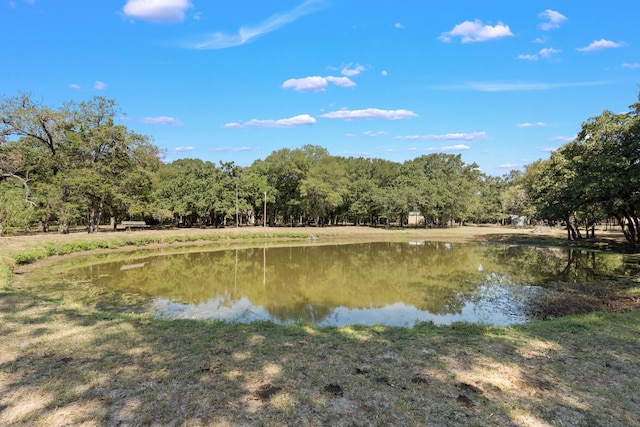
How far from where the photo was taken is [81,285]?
13.2 m

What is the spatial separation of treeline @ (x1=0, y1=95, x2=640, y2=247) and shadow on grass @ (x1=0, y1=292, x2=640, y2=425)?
1810 cm

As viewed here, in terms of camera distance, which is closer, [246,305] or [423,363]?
[423,363]

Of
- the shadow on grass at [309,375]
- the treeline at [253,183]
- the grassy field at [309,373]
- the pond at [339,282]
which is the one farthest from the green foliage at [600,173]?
the shadow on grass at [309,375]

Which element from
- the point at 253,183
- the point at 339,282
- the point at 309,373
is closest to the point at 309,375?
the point at 309,373

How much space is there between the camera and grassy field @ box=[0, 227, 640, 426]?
3709 millimetres

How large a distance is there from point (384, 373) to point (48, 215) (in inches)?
1262

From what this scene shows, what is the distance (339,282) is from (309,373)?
1089 centimetres

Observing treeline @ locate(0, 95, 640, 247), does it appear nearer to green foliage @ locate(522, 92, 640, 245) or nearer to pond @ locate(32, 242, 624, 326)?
green foliage @ locate(522, 92, 640, 245)

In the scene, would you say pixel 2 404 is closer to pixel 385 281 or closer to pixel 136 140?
pixel 385 281

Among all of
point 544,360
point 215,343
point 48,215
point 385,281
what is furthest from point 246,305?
point 48,215

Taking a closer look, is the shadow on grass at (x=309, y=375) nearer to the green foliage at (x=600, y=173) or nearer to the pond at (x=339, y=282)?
the pond at (x=339, y=282)

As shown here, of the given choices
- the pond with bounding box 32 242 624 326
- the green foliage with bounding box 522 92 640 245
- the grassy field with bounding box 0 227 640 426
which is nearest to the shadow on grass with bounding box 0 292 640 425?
the grassy field with bounding box 0 227 640 426

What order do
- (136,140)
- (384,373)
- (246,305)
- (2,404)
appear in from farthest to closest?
(136,140)
(246,305)
(384,373)
(2,404)

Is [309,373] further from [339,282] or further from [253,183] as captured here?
[253,183]
